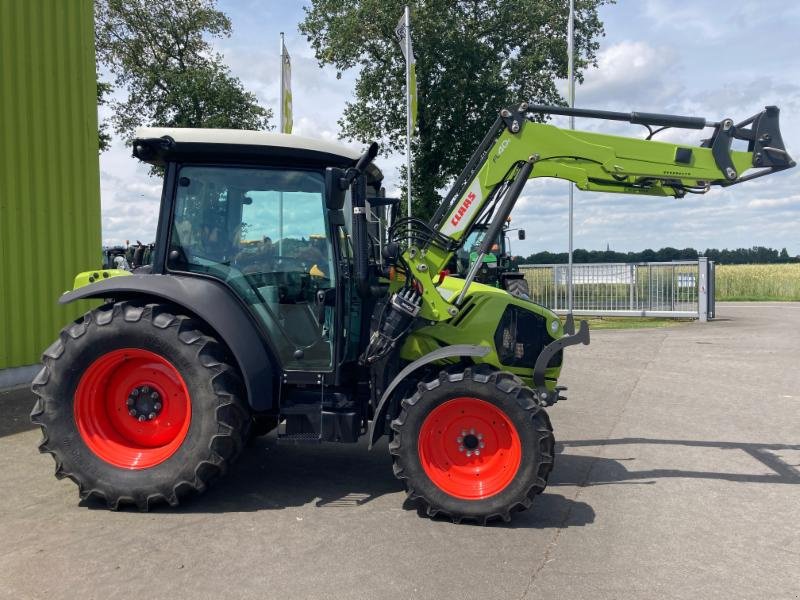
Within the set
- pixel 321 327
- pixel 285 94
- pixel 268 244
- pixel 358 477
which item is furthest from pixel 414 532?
pixel 285 94

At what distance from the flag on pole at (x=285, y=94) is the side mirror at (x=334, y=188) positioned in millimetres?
8613

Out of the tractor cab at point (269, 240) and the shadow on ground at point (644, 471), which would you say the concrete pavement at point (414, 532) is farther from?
the tractor cab at point (269, 240)

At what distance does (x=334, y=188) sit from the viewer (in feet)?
14.9

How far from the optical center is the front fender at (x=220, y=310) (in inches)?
185

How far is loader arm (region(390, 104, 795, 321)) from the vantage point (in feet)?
17.4

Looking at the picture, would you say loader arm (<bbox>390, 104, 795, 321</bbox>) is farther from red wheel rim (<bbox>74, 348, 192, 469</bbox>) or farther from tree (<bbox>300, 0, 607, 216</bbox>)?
tree (<bbox>300, 0, 607, 216</bbox>)

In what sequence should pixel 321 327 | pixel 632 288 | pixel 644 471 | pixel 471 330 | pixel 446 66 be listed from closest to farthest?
pixel 321 327
pixel 471 330
pixel 644 471
pixel 632 288
pixel 446 66

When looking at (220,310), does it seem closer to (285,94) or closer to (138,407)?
(138,407)

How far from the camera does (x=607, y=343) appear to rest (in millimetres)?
15141

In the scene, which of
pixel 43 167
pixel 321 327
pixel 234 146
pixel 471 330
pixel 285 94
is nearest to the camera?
pixel 234 146

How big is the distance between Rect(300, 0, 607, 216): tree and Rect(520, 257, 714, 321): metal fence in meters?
6.80

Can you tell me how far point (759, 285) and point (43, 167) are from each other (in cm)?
3346

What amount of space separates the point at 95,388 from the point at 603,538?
354 cm

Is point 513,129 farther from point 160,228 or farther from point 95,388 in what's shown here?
point 95,388
